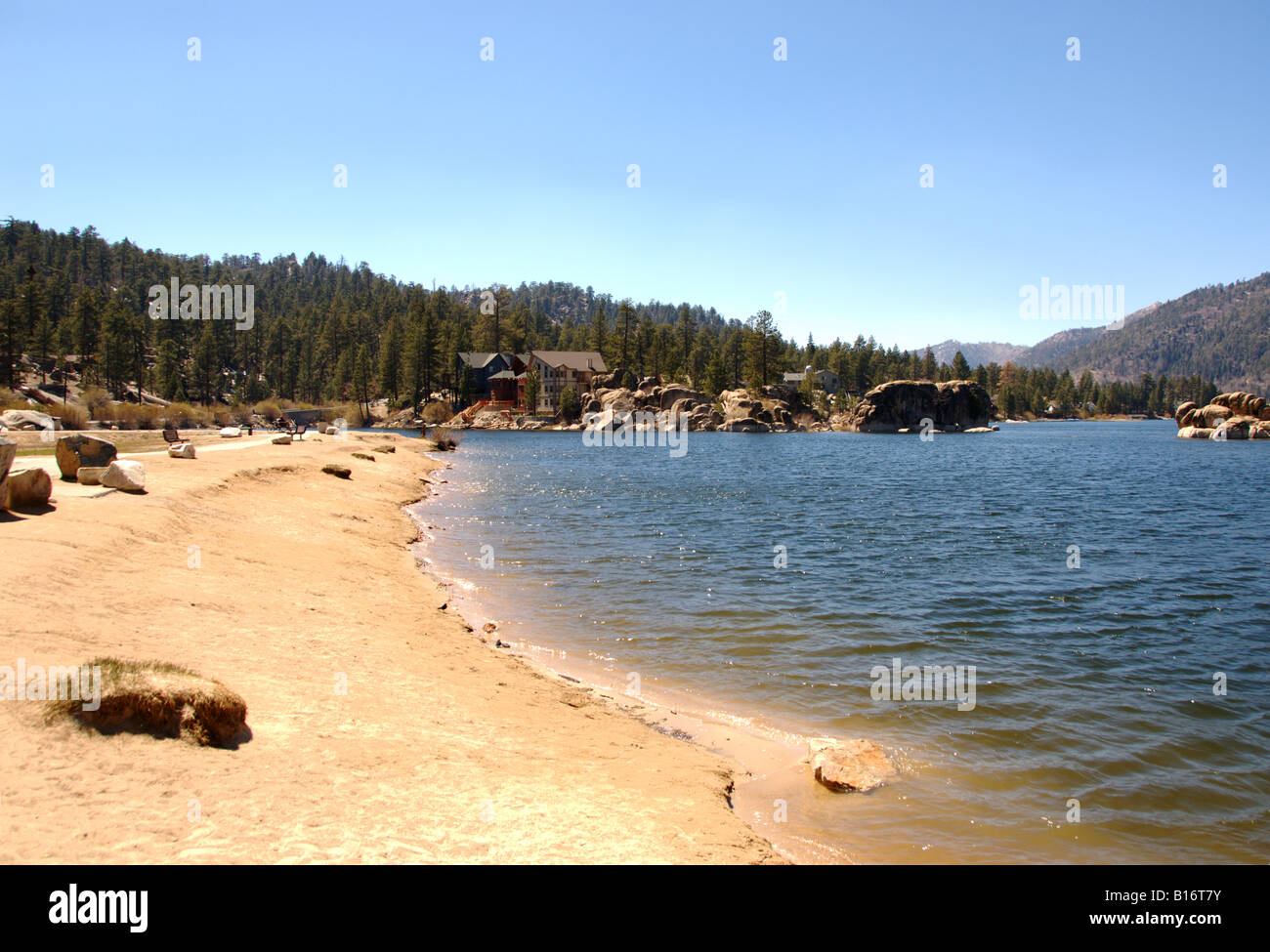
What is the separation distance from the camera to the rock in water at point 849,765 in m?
10.1

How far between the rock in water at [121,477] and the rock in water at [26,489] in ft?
14.1

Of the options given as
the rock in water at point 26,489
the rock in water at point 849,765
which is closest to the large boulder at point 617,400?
the rock in water at point 26,489

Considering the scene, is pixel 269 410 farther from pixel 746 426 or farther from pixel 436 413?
pixel 746 426

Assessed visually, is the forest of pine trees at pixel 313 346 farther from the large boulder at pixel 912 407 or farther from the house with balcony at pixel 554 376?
the large boulder at pixel 912 407

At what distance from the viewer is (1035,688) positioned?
1393 cm

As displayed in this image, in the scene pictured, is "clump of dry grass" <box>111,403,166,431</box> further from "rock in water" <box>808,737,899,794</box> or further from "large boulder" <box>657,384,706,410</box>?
"large boulder" <box>657,384,706,410</box>

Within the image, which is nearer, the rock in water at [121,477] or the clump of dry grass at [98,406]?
the rock in water at [121,477]

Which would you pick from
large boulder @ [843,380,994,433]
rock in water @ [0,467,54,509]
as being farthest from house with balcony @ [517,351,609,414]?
rock in water @ [0,467,54,509]

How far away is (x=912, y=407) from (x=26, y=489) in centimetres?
14960

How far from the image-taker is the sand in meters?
6.58

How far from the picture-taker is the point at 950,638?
1695 cm

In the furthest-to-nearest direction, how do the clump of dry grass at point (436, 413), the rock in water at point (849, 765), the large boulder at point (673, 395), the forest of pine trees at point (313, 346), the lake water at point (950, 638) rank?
the large boulder at point (673, 395) < the clump of dry grass at point (436, 413) < the forest of pine trees at point (313, 346) < the rock in water at point (849, 765) < the lake water at point (950, 638)
